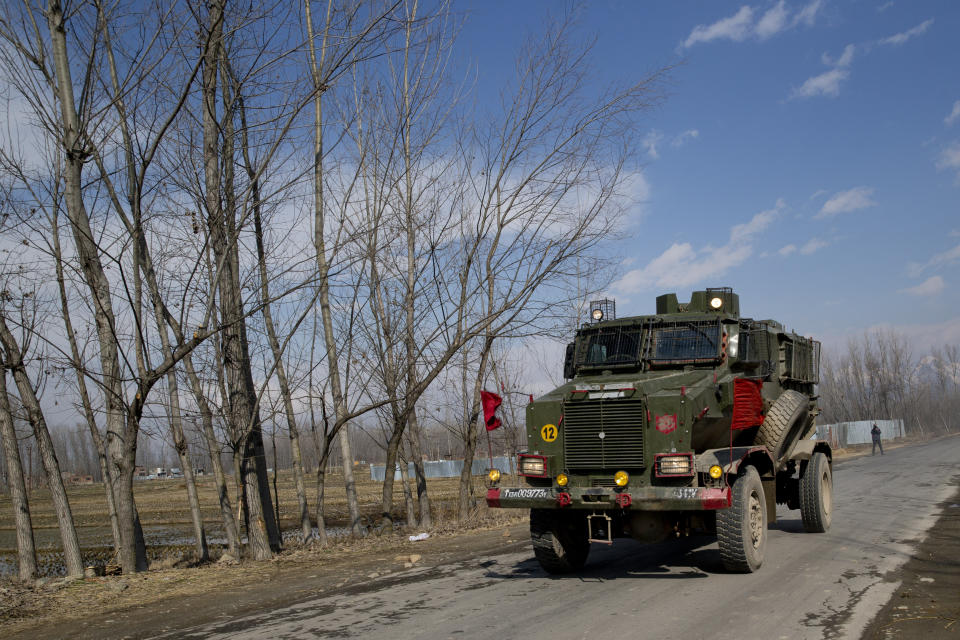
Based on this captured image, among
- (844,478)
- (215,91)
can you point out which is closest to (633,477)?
(215,91)

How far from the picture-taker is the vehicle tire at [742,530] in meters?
7.84

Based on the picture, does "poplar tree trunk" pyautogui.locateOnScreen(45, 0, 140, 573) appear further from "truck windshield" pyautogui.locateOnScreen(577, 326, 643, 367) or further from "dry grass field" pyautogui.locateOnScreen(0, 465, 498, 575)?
"dry grass field" pyautogui.locateOnScreen(0, 465, 498, 575)

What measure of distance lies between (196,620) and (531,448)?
3943 mm

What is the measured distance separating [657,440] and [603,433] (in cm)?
59

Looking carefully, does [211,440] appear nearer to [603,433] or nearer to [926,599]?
[603,433]

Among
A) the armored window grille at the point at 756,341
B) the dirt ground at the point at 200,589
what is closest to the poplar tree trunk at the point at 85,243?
the dirt ground at the point at 200,589

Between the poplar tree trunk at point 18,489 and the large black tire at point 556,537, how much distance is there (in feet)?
A: 27.6

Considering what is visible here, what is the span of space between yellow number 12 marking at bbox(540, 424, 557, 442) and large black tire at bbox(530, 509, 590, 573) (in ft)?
2.73

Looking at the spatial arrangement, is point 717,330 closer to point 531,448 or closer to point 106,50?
point 531,448

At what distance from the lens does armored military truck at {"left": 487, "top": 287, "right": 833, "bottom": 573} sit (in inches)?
310

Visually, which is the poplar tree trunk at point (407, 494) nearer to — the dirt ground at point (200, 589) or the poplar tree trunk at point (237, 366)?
the poplar tree trunk at point (237, 366)

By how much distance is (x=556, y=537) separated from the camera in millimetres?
8531

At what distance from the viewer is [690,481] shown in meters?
7.79

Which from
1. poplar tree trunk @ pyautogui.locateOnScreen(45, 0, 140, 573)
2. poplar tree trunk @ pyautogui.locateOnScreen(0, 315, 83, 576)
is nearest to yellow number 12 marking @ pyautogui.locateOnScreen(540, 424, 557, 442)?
poplar tree trunk @ pyautogui.locateOnScreen(45, 0, 140, 573)
